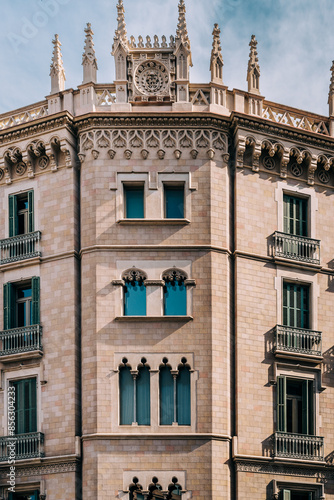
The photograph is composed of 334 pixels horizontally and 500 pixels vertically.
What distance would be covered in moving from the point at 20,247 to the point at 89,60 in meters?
7.95

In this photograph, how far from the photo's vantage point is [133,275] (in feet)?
139

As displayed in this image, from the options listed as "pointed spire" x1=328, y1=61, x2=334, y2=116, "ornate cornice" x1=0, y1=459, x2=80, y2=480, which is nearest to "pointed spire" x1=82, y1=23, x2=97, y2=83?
"pointed spire" x1=328, y1=61, x2=334, y2=116

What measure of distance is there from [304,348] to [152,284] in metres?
6.47

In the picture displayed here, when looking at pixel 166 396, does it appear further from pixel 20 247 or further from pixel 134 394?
pixel 20 247

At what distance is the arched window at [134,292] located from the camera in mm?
42219

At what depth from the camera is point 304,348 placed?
143 ft

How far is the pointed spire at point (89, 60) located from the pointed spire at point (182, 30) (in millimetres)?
3422

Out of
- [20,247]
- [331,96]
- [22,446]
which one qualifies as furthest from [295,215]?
[22,446]

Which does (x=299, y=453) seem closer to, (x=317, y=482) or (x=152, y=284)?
(x=317, y=482)

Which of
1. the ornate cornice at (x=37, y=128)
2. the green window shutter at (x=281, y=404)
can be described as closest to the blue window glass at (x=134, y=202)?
the ornate cornice at (x=37, y=128)

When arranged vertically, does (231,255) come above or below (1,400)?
above

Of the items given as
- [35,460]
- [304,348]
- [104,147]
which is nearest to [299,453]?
[304,348]

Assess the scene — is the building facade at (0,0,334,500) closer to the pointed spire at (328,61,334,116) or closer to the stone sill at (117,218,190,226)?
the stone sill at (117,218,190,226)

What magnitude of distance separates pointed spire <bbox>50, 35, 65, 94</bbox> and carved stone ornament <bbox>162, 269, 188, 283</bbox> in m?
8.90
